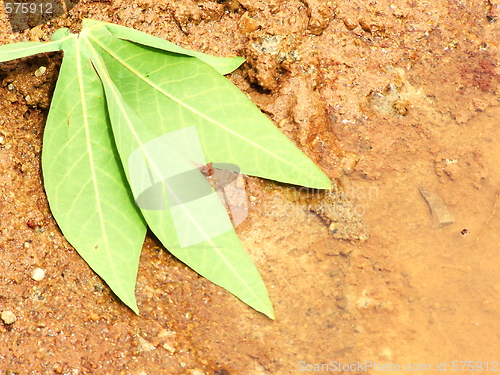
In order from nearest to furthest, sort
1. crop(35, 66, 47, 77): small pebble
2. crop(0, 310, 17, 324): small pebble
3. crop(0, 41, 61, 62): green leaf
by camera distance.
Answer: crop(0, 310, 17, 324): small pebble
crop(0, 41, 61, 62): green leaf
crop(35, 66, 47, 77): small pebble

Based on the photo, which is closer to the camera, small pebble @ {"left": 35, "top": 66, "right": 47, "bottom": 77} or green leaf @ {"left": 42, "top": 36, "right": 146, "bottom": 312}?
green leaf @ {"left": 42, "top": 36, "right": 146, "bottom": 312}

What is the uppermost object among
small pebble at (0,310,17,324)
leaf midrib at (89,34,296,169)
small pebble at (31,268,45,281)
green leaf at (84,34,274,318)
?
leaf midrib at (89,34,296,169)

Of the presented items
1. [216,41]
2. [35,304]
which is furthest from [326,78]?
[35,304]

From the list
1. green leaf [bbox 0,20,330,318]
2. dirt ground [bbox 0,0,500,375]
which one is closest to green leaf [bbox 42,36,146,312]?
green leaf [bbox 0,20,330,318]

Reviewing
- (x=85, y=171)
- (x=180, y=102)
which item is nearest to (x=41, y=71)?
(x=85, y=171)

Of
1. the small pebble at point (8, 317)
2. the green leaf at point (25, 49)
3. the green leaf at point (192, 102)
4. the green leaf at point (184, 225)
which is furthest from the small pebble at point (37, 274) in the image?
the green leaf at point (25, 49)

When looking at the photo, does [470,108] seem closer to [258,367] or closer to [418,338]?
[418,338]

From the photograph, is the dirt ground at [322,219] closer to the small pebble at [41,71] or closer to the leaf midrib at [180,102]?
the small pebble at [41,71]

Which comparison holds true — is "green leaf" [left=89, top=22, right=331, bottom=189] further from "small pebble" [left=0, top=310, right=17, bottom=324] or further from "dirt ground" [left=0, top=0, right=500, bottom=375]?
"small pebble" [left=0, top=310, right=17, bottom=324]
